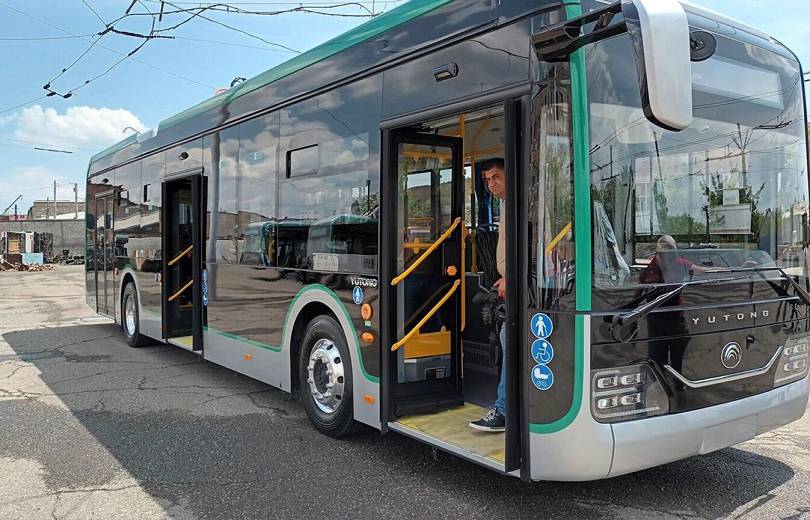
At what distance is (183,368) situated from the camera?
816cm

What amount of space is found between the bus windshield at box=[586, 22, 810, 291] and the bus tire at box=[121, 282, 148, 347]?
7815mm

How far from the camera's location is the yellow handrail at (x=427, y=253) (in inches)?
176

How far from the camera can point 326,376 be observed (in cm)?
529

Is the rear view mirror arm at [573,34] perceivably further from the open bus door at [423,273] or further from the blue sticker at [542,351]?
the open bus door at [423,273]

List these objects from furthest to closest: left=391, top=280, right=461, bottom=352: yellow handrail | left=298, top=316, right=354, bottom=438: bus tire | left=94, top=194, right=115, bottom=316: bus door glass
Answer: left=94, top=194, right=115, bottom=316: bus door glass → left=298, top=316, right=354, bottom=438: bus tire → left=391, top=280, right=461, bottom=352: yellow handrail

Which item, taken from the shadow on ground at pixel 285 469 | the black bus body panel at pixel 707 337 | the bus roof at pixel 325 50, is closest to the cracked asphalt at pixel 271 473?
the shadow on ground at pixel 285 469

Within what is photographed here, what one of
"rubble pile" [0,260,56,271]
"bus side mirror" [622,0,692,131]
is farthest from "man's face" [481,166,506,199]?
"rubble pile" [0,260,56,271]

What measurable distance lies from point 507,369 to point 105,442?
346 cm

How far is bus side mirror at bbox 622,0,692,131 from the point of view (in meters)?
2.76

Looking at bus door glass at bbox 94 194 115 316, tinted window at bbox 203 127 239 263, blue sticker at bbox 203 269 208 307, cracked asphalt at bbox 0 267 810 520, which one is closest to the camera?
cracked asphalt at bbox 0 267 810 520

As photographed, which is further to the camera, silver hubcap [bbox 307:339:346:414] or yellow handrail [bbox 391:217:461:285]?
silver hubcap [bbox 307:339:346:414]

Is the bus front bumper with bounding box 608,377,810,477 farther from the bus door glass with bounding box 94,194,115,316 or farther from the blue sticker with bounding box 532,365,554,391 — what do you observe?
the bus door glass with bounding box 94,194,115,316

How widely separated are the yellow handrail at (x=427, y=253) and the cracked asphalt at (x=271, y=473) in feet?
4.13

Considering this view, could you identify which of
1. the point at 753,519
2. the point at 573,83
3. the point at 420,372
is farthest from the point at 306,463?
the point at 573,83
